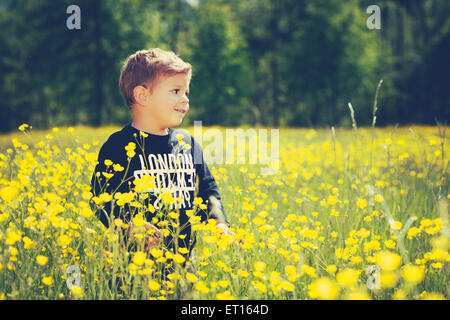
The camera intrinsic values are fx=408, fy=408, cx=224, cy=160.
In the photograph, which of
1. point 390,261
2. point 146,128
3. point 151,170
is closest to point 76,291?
point 151,170

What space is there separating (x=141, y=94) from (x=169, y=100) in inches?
7.4

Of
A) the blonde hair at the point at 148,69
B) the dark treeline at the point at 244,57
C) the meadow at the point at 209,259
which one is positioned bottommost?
the meadow at the point at 209,259

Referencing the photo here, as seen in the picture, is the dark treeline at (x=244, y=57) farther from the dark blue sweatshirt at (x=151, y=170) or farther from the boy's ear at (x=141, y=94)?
the boy's ear at (x=141, y=94)

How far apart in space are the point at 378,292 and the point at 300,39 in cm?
2496

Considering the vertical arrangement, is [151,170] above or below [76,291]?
above

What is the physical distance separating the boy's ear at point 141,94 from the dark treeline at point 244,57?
17.5 metres

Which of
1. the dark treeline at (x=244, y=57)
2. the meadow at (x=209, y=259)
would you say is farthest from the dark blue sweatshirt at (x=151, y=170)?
the dark treeline at (x=244, y=57)

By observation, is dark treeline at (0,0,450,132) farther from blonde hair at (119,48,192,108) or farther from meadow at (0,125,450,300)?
blonde hair at (119,48,192,108)

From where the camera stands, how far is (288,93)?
97.3 feet

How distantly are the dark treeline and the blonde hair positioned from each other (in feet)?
57.0

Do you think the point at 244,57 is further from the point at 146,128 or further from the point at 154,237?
the point at 154,237

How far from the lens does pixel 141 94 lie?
2.54m

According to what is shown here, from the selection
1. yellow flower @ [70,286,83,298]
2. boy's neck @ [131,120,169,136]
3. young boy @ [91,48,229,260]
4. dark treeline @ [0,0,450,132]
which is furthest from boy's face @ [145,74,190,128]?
dark treeline @ [0,0,450,132]

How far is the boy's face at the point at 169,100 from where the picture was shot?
2498mm
